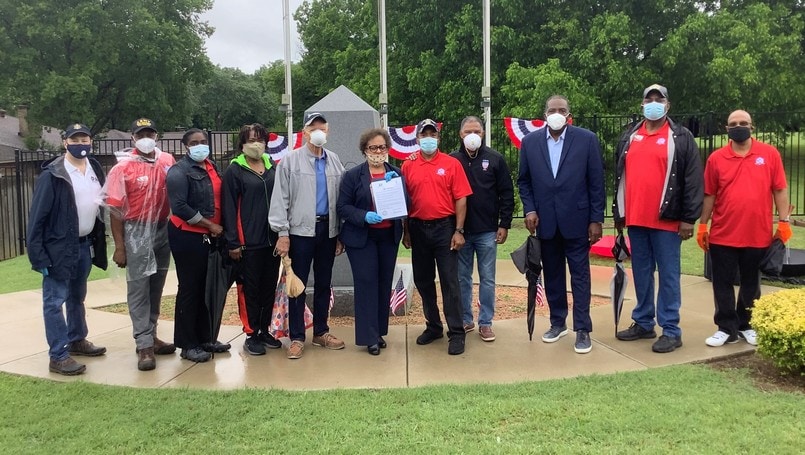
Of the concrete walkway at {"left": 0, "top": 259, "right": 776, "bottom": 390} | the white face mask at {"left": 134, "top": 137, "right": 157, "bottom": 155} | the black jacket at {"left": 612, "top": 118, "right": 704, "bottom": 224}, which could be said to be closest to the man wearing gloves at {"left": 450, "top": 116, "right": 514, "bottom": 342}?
the concrete walkway at {"left": 0, "top": 259, "right": 776, "bottom": 390}

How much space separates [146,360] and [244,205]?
142 centimetres

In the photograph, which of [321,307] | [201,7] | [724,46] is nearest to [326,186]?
[321,307]

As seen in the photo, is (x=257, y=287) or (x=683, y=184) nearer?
(x=683, y=184)

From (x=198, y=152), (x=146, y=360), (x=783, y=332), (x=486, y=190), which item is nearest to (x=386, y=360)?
(x=486, y=190)

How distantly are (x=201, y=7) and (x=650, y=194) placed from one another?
40.3m

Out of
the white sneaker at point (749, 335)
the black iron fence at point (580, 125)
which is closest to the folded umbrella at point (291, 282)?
the white sneaker at point (749, 335)

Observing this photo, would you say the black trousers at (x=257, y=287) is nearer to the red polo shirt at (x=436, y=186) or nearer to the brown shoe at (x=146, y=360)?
the brown shoe at (x=146, y=360)

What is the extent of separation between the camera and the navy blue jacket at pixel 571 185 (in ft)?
16.9

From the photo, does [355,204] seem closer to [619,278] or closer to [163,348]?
[163,348]

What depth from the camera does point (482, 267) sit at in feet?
18.5

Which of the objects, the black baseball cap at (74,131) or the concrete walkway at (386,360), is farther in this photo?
the black baseball cap at (74,131)

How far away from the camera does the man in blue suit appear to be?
5168mm

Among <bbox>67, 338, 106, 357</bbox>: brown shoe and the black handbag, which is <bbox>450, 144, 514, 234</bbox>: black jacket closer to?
the black handbag

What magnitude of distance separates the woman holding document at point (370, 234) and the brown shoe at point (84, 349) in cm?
218
